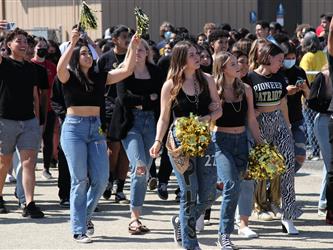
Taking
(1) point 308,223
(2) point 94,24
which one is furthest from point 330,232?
(2) point 94,24

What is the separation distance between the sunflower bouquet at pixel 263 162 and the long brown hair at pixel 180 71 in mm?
818

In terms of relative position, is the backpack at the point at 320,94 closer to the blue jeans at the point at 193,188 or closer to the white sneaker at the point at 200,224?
the white sneaker at the point at 200,224

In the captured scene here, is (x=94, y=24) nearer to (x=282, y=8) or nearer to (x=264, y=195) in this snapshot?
(x=264, y=195)

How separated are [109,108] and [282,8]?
13.9 m

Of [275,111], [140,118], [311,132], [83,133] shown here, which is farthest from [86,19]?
[311,132]

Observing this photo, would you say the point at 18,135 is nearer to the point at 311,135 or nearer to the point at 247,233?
the point at 247,233

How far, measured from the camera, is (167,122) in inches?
312

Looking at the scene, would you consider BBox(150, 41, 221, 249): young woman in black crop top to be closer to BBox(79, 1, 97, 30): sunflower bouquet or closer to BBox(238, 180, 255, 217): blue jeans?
BBox(238, 180, 255, 217): blue jeans

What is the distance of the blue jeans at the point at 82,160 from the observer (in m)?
8.31

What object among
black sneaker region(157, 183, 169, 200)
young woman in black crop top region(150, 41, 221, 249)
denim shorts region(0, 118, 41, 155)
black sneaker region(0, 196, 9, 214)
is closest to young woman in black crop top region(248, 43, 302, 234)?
young woman in black crop top region(150, 41, 221, 249)

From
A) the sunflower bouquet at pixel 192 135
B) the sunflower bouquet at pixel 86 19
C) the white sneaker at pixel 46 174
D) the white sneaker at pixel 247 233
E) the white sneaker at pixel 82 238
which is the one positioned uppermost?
the sunflower bouquet at pixel 86 19

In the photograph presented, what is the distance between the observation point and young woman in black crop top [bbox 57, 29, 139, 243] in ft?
27.3

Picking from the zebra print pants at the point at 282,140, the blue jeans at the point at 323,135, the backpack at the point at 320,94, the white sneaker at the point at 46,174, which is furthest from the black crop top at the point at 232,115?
the white sneaker at the point at 46,174

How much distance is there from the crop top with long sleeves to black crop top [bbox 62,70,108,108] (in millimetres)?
1489
